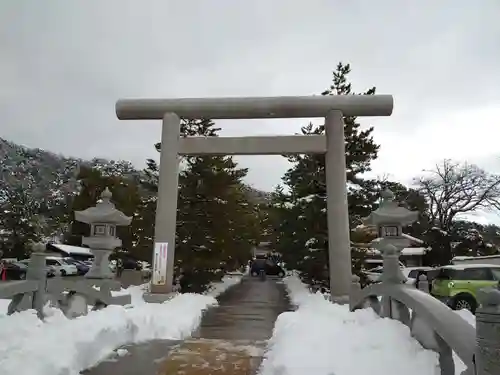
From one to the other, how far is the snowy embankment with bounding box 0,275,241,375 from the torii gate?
17.8ft

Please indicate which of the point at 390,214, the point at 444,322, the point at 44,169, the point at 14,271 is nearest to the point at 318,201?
the point at 390,214

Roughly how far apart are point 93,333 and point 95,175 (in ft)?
125

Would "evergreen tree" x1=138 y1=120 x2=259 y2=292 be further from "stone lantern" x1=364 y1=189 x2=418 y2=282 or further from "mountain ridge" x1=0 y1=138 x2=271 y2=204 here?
"mountain ridge" x1=0 y1=138 x2=271 y2=204

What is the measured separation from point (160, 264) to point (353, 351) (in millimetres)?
10509

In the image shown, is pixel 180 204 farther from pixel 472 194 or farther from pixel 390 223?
pixel 472 194

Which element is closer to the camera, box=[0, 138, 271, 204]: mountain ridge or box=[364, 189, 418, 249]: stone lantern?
box=[364, 189, 418, 249]: stone lantern

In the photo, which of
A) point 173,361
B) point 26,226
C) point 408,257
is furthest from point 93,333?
point 408,257

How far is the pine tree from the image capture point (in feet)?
59.5

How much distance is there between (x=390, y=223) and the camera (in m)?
11.6

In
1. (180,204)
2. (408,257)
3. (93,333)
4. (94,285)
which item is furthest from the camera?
(408,257)

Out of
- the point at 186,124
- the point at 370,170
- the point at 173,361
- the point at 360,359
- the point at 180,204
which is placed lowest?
the point at 173,361

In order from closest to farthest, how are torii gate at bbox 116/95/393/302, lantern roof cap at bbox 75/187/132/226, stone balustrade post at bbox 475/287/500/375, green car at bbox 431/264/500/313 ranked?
1. stone balustrade post at bbox 475/287/500/375
2. lantern roof cap at bbox 75/187/132/226
3. green car at bbox 431/264/500/313
4. torii gate at bbox 116/95/393/302

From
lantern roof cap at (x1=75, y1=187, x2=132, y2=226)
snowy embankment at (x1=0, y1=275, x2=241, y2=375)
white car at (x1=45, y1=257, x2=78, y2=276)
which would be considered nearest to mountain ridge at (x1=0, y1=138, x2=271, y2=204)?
white car at (x1=45, y1=257, x2=78, y2=276)

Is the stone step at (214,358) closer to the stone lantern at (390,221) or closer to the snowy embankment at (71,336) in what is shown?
the snowy embankment at (71,336)
